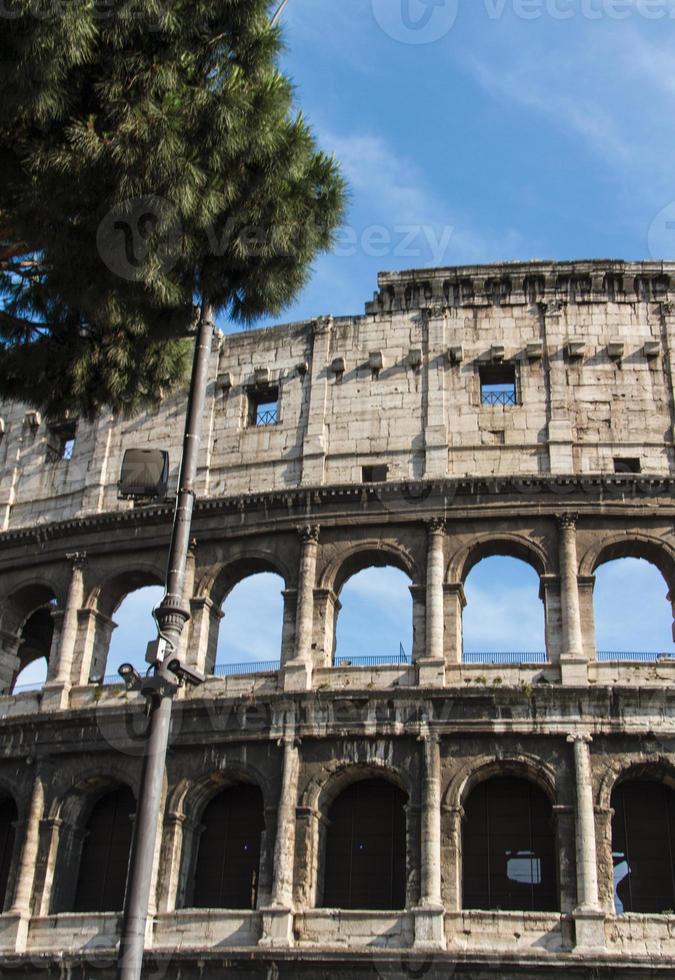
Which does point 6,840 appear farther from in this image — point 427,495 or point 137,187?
point 137,187

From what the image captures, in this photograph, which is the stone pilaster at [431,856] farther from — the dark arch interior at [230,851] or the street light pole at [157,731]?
the street light pole at [157,731]

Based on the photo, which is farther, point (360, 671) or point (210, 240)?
point (360, 671)

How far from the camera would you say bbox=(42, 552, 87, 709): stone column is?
1000 inches

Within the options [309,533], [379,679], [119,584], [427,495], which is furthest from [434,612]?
[119,584]

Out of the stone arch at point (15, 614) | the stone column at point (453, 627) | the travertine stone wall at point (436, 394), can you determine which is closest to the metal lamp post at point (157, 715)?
the stone column at point (453, 627)

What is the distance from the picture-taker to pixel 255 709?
2361 cm

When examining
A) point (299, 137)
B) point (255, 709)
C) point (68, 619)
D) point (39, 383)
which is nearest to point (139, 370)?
point (39, 383)

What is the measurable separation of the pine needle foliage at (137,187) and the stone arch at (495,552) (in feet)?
29.5

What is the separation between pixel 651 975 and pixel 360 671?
24.2 ft

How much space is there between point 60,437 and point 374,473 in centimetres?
814

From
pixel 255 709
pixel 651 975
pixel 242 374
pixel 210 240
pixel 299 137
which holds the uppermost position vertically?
pixel 242 374

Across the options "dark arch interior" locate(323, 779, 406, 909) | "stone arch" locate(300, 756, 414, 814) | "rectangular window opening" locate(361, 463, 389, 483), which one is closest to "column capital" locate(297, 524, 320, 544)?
"rectangular window opening" locate(361, 463, 389, 483)

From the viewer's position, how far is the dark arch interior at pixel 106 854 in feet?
78.0

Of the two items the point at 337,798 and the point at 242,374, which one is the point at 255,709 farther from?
the point at 242,374
